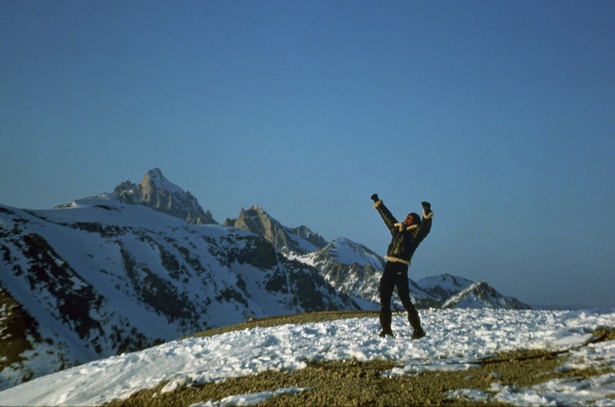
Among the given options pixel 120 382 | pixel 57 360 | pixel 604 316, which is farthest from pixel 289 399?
pixel 57 360

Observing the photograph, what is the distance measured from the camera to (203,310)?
6491 inches

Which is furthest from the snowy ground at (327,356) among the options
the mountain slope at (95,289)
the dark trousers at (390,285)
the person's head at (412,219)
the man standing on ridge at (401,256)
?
the mountain slope at (95,289)

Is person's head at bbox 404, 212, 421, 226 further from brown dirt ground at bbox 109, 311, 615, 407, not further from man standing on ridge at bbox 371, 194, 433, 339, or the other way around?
brown dirt ground at bbox 109, 311, 615, 407

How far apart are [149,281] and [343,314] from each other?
142 m

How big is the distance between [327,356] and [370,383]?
8.34 ft

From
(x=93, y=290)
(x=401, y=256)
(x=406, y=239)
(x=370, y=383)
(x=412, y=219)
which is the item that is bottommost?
(x=370, y=383)

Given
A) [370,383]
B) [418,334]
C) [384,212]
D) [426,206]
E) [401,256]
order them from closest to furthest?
[370,383]
[418,334]
[426,206]
[401,256]
[384,212]

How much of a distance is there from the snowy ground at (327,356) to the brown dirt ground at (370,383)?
0.32 m

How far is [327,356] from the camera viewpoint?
1031 cm

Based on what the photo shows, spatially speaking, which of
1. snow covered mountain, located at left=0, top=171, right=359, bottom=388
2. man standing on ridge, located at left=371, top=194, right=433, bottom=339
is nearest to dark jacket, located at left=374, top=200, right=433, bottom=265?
man standing on ridge, located at left=371, top=194, right=433, bottom=339

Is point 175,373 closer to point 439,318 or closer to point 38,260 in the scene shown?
point 439,318

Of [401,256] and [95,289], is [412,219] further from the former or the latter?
[95,289]

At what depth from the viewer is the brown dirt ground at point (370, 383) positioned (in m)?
7.06

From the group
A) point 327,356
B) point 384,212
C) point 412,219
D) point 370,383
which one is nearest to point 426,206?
point 412,219
